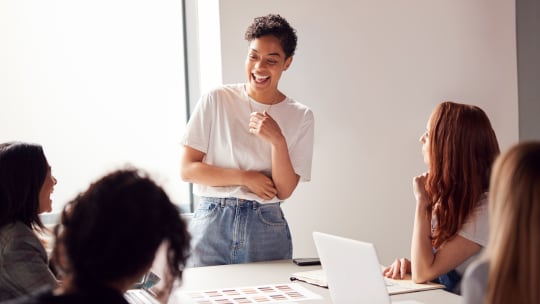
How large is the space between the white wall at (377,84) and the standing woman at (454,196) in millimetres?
1591

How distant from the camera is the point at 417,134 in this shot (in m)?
4.32

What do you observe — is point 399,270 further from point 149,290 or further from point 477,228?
point 149,290

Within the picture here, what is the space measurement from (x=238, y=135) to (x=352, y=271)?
1.25 meters

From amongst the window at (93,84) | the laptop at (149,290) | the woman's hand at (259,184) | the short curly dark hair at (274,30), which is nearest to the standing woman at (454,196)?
the woman's hand at (259,184)

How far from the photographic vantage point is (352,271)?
209 centimetres

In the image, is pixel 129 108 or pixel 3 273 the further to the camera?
pixel 129 108

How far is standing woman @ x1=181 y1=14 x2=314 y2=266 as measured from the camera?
306 cm

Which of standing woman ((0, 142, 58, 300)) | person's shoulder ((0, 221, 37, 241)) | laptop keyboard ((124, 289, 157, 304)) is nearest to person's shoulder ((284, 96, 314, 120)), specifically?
laptop keyboard ((124, 289, 157, 304))

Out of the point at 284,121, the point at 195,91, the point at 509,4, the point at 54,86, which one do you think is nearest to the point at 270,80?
the point at 284,121

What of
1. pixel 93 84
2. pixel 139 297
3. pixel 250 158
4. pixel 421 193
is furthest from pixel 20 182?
pixel 93 84

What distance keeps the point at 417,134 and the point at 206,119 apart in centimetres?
151

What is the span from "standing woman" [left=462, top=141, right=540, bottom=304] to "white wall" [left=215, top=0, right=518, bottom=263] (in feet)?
8.40

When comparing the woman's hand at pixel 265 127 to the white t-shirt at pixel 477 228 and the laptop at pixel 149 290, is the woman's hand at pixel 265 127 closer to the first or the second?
the laptop at pixel 149 290

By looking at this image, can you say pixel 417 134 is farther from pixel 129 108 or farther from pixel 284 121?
pixel 129 108
